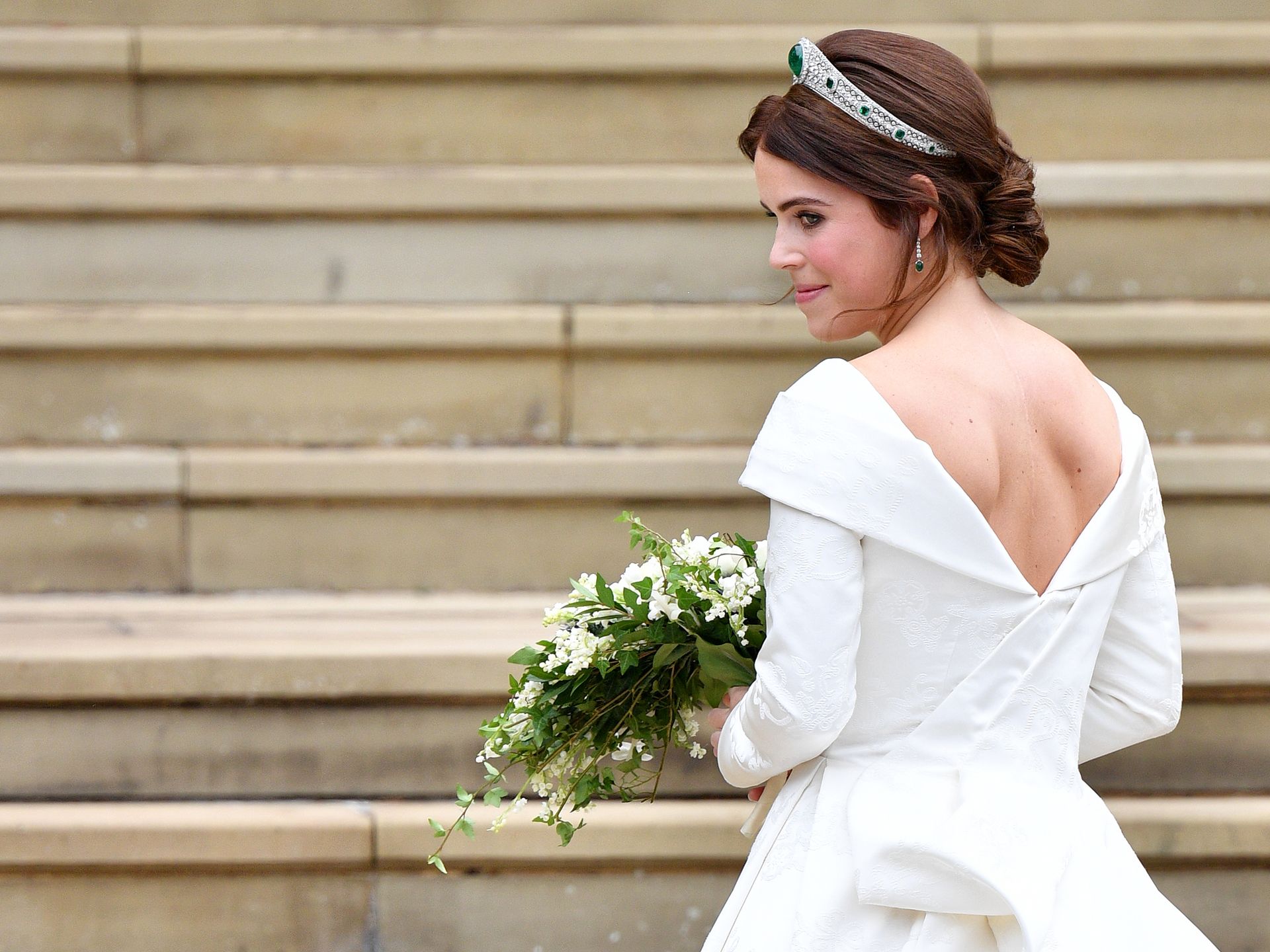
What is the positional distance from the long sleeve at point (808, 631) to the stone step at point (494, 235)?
2.23m

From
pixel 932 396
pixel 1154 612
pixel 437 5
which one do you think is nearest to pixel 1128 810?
pixel 1154 612

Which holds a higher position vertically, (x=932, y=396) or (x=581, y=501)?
(x=932, y=396)

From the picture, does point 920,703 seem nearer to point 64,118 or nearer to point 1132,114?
point 1132,114

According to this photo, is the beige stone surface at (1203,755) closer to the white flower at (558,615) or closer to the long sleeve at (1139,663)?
Result: the long sleeve at (1139,663)

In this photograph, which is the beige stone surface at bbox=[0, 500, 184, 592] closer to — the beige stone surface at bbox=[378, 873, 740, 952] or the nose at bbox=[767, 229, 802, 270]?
the beige stone surface at bbox=[378, 873, 740, 952]

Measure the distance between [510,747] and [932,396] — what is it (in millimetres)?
887

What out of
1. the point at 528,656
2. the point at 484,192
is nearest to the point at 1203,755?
the point at 528,656

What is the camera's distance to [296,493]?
11.5 feet

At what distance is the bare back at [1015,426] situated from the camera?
1.54 metres

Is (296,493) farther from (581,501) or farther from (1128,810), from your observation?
(1128,810)

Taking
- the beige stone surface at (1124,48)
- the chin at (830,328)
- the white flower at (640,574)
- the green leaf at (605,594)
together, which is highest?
the beige stone surface at (1124,48)

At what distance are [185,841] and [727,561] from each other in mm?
1823

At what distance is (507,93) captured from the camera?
379cm

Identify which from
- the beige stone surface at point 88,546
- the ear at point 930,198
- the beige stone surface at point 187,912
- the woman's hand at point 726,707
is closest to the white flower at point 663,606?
the woman's hand at point 726,707
